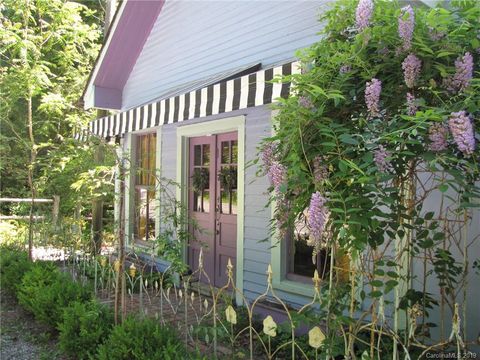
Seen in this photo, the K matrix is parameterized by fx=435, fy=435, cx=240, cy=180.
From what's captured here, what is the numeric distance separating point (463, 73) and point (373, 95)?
0.39m

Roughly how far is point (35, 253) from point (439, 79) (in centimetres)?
796

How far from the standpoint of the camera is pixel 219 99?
4.47m

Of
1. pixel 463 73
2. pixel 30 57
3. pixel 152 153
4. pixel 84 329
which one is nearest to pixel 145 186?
pixel 152 153

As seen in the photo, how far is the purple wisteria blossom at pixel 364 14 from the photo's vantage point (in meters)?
2.16

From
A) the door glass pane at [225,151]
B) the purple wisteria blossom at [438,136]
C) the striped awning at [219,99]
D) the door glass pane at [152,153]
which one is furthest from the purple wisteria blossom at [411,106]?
the door glass pane at [152,153]

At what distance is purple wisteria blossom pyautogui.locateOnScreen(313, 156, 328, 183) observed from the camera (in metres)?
2.02

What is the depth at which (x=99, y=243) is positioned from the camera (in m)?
9.02

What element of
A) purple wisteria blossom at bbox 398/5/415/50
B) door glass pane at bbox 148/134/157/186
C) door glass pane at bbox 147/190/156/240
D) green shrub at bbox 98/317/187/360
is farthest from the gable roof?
purple wisteria blossom at bbox 398/5/415/50

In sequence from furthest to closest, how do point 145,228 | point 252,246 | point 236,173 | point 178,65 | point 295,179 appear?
point 145,228
point 178,65
point 236,173
point 252,246
point 295,179

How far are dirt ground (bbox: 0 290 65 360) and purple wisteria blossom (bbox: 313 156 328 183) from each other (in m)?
3.62

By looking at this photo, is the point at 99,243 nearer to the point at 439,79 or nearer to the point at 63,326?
the point at 63,326

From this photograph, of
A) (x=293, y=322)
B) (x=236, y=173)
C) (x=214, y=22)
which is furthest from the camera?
(x=214, y=22)

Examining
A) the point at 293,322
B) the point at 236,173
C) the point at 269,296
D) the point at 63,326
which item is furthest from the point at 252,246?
the point at 293,322

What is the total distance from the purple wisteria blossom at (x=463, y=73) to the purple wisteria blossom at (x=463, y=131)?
10.0 inches
